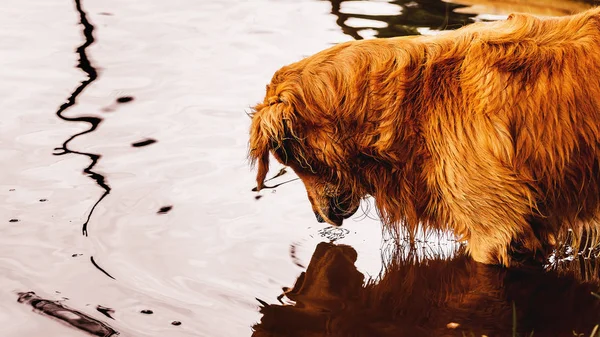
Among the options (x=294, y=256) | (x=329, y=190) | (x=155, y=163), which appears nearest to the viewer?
(x=294, y=256)

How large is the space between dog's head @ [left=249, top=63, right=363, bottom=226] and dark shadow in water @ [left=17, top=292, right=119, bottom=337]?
1334 mm

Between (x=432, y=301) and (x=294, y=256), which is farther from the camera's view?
(x=294, y=256)

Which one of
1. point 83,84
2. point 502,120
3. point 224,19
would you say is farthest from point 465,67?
point 224,19

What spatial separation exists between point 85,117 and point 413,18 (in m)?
3.43

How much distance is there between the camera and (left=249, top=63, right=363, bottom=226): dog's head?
5.19 m

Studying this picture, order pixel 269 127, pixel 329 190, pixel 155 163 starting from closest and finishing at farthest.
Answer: pixel 269 127
pixel 329 190
pixel 155 163

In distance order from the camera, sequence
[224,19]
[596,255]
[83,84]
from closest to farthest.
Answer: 1. [596,255]
2. [83,84]
3. [224,19]

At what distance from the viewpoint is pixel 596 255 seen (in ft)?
18.7

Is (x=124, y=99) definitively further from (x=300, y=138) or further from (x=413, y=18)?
(x=413, y=18)

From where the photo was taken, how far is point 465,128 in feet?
16.1

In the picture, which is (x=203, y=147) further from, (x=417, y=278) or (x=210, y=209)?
(x=417, y=278)

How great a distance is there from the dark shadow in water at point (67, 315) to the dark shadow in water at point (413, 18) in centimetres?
432

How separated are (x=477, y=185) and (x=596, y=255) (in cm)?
124

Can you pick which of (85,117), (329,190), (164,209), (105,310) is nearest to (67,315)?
(105,310)
